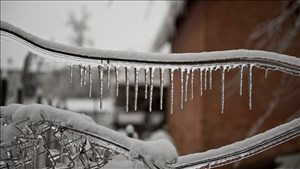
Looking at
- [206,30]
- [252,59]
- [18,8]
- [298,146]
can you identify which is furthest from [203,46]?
[252,59]

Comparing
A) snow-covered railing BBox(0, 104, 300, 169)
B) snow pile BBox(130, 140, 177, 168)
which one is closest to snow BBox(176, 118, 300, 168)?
snow-covered railing BBox(0, 104, 300, 169)

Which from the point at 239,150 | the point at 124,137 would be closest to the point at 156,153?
the point at 124,137

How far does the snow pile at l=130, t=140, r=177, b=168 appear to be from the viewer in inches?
60.4

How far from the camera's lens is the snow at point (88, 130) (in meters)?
1.54

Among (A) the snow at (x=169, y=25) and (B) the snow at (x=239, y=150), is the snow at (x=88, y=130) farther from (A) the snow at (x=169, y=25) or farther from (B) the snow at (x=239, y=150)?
(A) the snow at (x=169, y=25)

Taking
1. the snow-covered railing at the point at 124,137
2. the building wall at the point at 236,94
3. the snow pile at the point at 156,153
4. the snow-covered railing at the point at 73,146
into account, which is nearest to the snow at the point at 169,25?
the building wall at the point at 236,94

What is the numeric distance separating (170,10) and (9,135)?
7384 mm

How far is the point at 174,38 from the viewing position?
39.5 feet

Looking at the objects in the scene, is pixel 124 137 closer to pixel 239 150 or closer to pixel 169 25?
pixel 239 150

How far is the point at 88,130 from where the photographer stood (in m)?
1.63

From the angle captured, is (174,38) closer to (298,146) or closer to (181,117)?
(181,117)

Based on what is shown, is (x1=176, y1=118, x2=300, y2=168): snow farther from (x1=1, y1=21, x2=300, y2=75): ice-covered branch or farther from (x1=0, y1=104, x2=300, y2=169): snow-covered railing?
(x1=1, y1=21, x2=300, y2=75): ice-covered branch

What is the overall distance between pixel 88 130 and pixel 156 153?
313mm

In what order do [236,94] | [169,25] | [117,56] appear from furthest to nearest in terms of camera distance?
[169,25]
[236,94]
[117,56]
